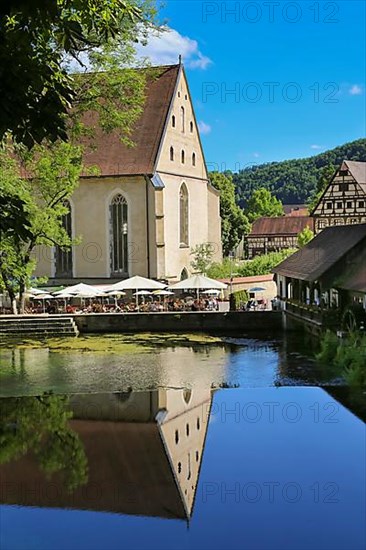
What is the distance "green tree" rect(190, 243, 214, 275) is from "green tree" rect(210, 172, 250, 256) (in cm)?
2173

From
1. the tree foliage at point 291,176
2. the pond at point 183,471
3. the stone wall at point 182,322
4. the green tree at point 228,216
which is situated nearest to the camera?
the pond at point 183,471

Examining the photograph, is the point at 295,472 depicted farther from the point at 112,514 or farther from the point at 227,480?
the point at 112,514

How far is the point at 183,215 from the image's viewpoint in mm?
43000

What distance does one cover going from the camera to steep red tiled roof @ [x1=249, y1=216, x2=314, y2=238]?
83.7 m

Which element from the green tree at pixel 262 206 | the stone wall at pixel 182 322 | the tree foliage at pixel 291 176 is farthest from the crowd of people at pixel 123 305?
the tree foliage at pixel 291 176

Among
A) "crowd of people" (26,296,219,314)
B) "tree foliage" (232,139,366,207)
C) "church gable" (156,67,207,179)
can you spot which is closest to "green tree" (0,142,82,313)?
"crowd of people" (26,296,219,314)

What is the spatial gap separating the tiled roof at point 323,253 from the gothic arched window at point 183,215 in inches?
467

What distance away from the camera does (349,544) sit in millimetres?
4863

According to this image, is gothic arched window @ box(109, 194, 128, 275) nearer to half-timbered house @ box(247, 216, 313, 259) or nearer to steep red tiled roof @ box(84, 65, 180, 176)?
steep red tiled roof @ box(84, 65, 180, 176)

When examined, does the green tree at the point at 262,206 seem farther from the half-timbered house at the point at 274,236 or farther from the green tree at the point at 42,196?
the green tree at the point at 42,196

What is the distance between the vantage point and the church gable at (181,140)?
132ft

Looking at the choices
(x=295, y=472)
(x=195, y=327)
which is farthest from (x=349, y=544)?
(x=195, y=327)

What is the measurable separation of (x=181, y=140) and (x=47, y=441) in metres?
36.2

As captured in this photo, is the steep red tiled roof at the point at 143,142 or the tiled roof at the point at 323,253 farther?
the steep red tiled roof at the point at 143,142
